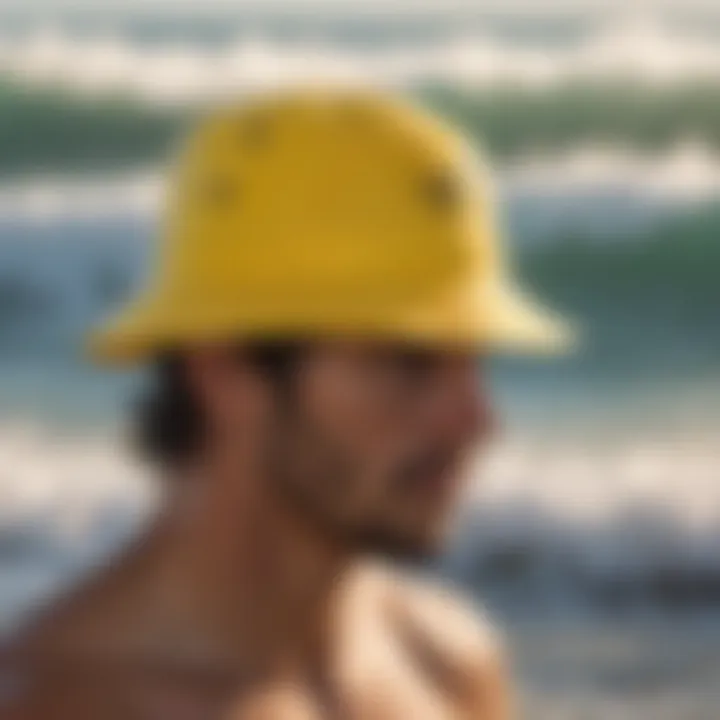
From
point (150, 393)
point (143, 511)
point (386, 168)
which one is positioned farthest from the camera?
point (143, 511)

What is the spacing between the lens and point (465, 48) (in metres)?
1.20

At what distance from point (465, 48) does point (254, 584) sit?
477 mm

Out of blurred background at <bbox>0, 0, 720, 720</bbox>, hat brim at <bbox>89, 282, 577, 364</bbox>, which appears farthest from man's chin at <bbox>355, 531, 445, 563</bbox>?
blurred background at <bbox>0, 0, 720, 720</bbox>

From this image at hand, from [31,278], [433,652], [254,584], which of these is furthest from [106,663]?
[31,278]

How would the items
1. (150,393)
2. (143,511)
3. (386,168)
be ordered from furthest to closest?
(143,511)
(150,393)
(386,168)

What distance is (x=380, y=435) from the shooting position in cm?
85

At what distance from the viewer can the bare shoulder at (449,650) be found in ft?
3.30

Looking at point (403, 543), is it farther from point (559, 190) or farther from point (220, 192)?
point (559, 190)

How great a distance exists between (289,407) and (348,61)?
1.30 ft

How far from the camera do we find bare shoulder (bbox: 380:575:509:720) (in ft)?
3.30

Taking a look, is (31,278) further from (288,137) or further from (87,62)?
(288,137)

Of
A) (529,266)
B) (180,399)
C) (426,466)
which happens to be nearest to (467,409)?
(426,466)

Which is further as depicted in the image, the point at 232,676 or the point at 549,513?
the point at 549,513

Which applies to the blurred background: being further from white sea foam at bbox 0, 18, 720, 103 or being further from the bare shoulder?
the bare shoulder
